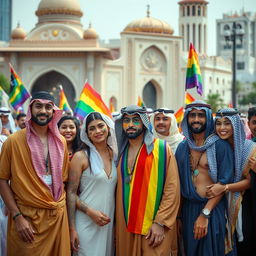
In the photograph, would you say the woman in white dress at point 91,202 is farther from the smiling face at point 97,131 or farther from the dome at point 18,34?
the dome at point 18,34

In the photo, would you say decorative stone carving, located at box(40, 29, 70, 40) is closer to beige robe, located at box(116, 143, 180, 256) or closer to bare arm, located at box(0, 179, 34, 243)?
beige robe, located at box(116, 143, 180, 256)

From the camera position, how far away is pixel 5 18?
92.1 metres

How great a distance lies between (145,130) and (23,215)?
117 cm

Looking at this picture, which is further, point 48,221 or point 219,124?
point 219,124

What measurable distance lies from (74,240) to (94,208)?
0.29 meters

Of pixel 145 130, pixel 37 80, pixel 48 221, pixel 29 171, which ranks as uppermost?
pixel 37 80

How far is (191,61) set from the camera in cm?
809

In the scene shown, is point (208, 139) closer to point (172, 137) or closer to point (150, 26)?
point (172, 137)

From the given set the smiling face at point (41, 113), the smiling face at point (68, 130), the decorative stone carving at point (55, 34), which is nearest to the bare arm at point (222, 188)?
the smiling face at point (41, 113)

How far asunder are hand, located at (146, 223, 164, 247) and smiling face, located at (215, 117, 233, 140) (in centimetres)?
91

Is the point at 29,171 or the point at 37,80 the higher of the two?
the point at 37,80

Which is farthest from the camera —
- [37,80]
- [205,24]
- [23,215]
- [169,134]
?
[205,24]

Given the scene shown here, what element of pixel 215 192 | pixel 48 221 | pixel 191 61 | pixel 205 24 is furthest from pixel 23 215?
pixel 205 24

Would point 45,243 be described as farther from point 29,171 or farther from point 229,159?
point 229,159
